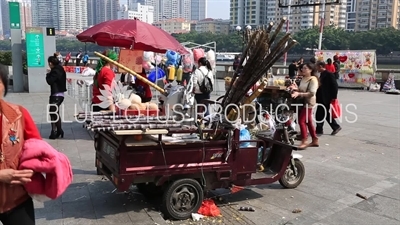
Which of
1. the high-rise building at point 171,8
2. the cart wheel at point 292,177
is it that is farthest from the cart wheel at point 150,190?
the high-rise building at point 171,8

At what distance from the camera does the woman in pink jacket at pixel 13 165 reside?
91.9 inches

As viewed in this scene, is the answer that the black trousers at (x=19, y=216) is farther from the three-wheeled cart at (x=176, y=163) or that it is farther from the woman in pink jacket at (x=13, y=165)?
the three-wheeled cart at (x=176, y=163)

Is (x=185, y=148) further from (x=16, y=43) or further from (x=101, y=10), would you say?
(x=101, y=10)

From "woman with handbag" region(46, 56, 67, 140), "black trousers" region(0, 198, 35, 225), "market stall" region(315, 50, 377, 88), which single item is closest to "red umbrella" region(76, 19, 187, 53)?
"woman with handbag" region(46, 56, 67, 140)

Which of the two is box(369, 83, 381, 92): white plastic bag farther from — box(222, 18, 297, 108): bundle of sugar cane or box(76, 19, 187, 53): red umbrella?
box(222, 18, 297, 108): bundle of sugar cane

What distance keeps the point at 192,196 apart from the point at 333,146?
183 inches

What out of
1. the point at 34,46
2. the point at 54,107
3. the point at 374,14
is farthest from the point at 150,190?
the point at 374,14

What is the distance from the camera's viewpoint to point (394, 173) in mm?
6320

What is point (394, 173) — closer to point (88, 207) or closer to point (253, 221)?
point (253, 221)

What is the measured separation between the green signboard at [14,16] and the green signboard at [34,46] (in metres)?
0.93

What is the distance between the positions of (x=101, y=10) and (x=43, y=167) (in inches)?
2310

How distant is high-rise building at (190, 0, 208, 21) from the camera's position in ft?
297

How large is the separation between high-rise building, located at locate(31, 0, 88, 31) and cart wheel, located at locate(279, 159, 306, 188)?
49.6 metres

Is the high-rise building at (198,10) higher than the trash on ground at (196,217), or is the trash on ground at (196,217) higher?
the high-rise building at (198,10)
